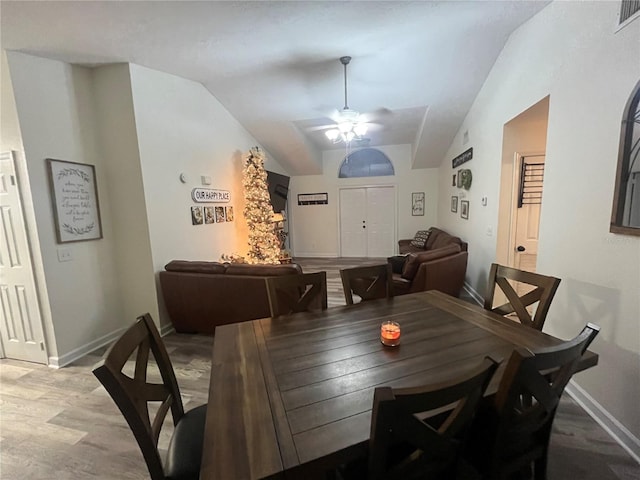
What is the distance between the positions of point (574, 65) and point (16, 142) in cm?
460

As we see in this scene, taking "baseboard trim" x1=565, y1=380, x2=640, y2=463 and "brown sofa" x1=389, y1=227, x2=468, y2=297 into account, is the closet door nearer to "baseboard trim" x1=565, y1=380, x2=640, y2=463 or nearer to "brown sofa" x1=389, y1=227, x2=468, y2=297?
"brown sofa" x1=389, y1=227, x2=468, y2=297

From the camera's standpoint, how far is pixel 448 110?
15.7ft

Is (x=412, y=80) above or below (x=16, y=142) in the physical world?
above

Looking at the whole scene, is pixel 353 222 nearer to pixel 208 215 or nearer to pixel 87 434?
pixel 208 215

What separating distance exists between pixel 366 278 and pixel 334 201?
5.57 metres

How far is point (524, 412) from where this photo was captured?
1031 mm

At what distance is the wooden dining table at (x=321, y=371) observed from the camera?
843 mm

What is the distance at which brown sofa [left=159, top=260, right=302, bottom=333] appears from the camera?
9.84ft

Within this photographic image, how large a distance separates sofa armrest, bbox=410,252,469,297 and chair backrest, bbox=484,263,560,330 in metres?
1.44

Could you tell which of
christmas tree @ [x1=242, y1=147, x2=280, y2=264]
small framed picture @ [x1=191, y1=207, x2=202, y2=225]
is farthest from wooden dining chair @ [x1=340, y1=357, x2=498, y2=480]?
christmas tree @ [x1=242, y1=147, x2=280, y2=264]

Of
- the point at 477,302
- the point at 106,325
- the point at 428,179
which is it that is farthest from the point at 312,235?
the point at 106,325

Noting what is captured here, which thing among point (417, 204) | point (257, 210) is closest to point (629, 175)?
point (257, 210)

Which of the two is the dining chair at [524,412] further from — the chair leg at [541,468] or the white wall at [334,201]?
the white wall at [334,201]

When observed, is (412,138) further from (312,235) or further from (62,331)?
(62,331)
